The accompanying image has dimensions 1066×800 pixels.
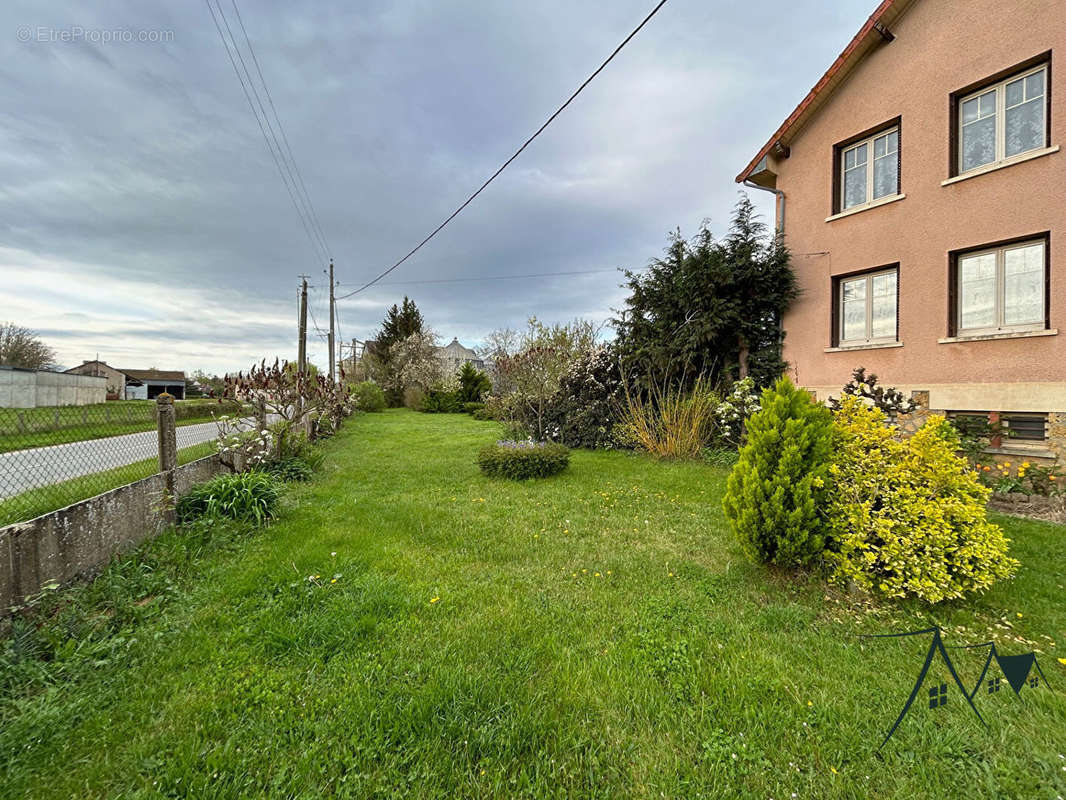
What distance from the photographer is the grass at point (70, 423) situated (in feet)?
8.26

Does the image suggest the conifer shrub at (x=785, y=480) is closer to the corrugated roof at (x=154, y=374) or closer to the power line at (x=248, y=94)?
the power line at (x=248, y=94)

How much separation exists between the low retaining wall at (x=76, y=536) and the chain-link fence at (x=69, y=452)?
0.36ft

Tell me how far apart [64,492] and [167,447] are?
127 cm

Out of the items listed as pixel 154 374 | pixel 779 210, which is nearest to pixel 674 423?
pixel 779 210

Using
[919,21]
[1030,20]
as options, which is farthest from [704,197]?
[1030,20]

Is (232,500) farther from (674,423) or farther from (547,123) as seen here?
(674,423)

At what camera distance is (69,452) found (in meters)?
3.06

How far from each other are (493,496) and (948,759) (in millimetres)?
4718

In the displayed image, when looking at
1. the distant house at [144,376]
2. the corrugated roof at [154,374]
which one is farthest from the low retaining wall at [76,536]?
the corrugated roof at [154,374]

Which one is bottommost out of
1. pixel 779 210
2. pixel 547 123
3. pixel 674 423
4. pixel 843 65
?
pixel 674 423

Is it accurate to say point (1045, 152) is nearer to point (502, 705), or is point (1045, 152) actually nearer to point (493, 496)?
point (493, 496)

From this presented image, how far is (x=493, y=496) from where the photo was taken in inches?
229

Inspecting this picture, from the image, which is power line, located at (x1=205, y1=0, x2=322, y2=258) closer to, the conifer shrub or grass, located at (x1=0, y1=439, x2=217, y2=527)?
grass, located at (x1=0, y1=439, x2=217, y2=527)

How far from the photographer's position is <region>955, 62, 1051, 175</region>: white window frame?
5.71m
